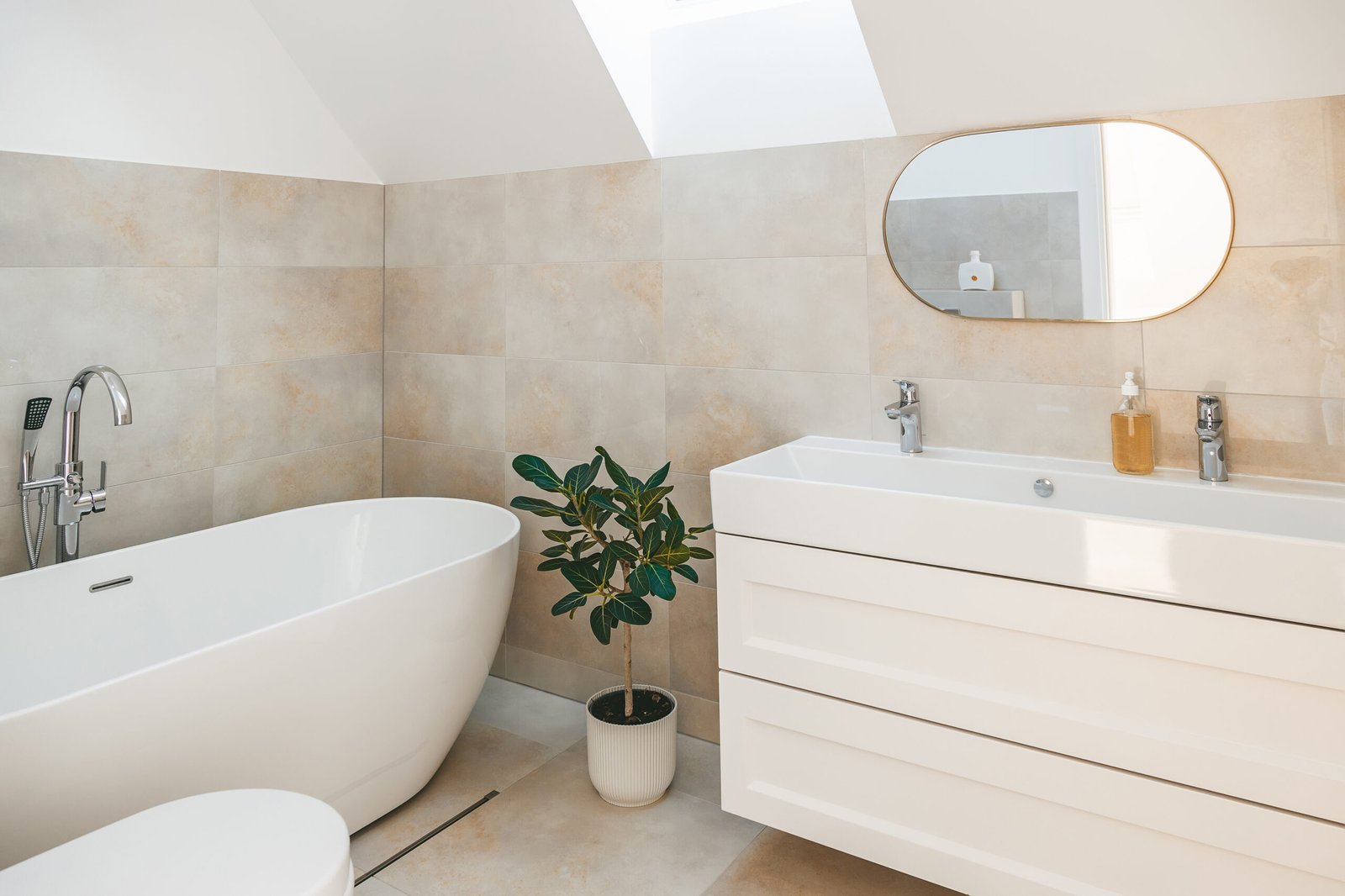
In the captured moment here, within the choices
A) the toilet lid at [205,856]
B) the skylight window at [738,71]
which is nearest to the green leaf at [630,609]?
the toilet lid at [205,856]

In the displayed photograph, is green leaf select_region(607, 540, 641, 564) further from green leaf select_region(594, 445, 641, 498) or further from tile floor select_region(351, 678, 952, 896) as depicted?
tile floor select_region(351, 678, 952, 896)

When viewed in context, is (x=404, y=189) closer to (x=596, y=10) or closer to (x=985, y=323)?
(x=596, y=10)

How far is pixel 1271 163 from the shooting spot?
1742mm

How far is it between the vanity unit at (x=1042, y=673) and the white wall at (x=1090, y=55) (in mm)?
786

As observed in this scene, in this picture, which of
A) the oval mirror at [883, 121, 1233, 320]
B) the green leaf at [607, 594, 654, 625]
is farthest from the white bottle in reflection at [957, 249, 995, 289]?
the green leaf at [607, 594, 654, 625]

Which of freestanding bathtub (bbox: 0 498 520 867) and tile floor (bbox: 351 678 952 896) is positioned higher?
freestanding bathtub (bbox: 0 498 520 867)

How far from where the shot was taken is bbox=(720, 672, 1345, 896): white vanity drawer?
4.83 ft

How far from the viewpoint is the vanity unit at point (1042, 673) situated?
1.43 meters

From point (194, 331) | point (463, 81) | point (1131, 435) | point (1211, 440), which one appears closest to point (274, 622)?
point (194, 331)

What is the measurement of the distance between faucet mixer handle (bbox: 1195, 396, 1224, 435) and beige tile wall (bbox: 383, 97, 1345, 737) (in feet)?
0.18

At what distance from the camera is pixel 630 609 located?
2.16 m

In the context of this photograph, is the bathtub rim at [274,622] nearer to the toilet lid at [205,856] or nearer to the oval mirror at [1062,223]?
the toilet lid at [205,856]

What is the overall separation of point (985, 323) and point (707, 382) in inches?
31.2

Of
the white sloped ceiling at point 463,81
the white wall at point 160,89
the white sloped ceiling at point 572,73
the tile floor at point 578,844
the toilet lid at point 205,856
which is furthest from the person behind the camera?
the white sloped ceiling at point 463,81
